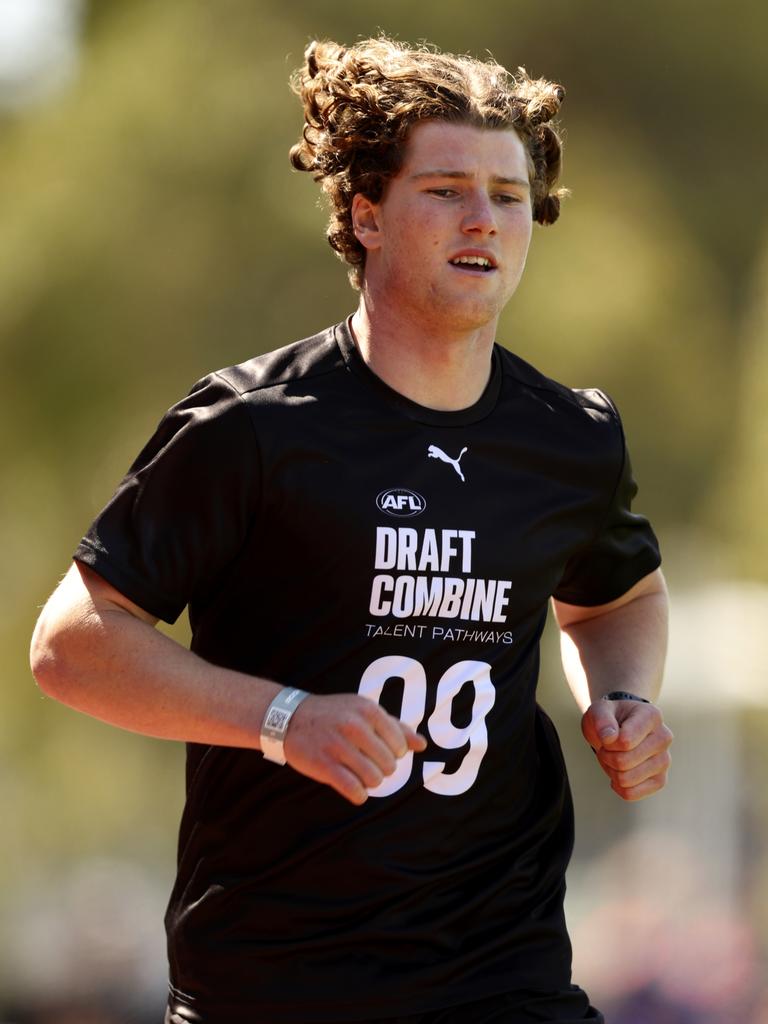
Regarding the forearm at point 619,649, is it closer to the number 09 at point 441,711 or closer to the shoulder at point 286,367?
the number 09 at point 441,711

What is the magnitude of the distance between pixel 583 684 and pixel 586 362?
8115 millimetres

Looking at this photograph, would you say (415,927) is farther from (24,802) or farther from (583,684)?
(24,802)

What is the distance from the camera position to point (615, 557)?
380 centimetres

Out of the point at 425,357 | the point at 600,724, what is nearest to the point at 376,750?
the point at 600,724

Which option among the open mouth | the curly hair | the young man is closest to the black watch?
the young man

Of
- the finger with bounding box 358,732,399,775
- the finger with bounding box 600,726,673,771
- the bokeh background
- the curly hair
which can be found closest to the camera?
the finger with bounding box 358,732,399,775

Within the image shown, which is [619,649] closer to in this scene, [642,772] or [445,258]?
[642,772]

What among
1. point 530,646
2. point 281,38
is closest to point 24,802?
point 281,38

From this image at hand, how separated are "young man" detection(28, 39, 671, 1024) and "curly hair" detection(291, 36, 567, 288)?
1cm

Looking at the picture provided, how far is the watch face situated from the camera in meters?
2.82

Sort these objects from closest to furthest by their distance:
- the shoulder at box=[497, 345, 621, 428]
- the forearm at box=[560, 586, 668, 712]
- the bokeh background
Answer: the shoulder at box=[497, 345, 621, 428] → the forearm at box=[560, 586, 668, 712] → the bokeh background

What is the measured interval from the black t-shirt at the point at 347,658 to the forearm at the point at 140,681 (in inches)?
4.1

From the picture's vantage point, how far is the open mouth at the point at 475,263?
339 cm

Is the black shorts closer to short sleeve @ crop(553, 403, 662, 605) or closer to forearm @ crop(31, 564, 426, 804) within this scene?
forearm @ crop(31, 564, 426, 804)
